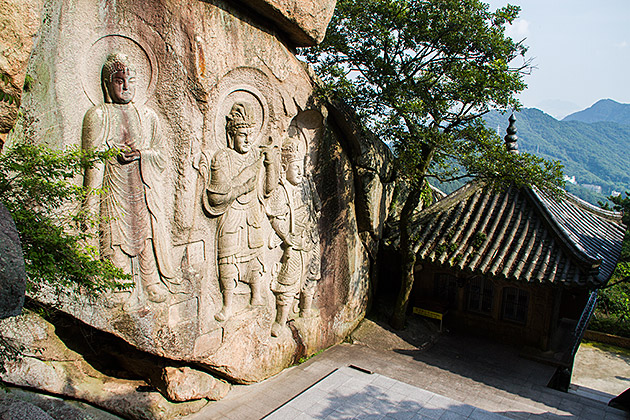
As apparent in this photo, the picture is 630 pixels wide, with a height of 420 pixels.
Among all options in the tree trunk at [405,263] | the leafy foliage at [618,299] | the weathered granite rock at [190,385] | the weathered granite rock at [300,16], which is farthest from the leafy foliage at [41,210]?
the leafy foliage at [618,299]

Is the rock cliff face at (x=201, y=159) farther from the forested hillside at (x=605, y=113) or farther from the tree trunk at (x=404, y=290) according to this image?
the forested hillside at (x=605, y=113)

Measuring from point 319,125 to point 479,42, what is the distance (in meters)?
3.69

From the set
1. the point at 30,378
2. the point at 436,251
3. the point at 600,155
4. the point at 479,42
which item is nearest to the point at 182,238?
the point at 30,378

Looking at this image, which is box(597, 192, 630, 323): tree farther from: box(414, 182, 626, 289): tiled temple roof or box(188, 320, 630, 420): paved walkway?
box(188, 320, 630, 420): paved walkway

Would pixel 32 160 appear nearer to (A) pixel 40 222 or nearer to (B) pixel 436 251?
(A) pixel 40 222

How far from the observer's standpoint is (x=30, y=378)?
20.6 ft

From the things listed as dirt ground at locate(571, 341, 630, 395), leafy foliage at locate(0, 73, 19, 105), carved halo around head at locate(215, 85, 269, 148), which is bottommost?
dirt ground at locate(571, 341, 630, 395)

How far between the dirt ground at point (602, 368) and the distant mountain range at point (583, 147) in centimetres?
10613

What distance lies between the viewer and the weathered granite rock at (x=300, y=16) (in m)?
7.12

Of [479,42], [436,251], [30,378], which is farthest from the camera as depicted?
[436,251]

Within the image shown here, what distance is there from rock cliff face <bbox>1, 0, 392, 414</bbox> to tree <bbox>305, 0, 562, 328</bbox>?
3.60 ft

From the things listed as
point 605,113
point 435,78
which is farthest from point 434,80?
point 605,113

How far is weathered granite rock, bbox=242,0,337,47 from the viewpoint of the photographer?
7.12 meters

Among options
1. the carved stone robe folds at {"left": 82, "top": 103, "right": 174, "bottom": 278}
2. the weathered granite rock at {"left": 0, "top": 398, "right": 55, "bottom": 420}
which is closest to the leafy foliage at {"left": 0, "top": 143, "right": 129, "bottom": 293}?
the carved stone robe folds at {"left": 82, "top": 103, "right": 174, "bottom": 278}
